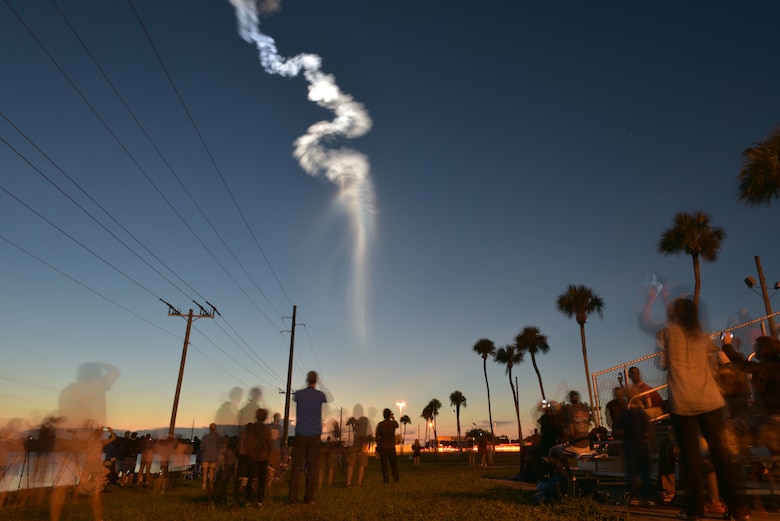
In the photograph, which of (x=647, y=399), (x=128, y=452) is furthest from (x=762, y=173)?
(x=128, y=452)

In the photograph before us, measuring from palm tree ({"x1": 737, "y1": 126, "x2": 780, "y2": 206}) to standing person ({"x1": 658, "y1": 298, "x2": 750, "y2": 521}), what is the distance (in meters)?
14.5

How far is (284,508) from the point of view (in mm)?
8219

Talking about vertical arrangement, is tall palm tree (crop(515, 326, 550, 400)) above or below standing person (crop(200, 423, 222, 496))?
above

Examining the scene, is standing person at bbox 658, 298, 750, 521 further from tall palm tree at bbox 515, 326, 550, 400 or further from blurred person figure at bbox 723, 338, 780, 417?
tall palm tree at bbox 515, 326, 550, 400

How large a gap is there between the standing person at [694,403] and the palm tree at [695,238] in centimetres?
2850

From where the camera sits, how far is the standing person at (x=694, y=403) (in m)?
4.58

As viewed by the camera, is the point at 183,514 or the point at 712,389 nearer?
the point at 712,389

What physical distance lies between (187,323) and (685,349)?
1349 inches

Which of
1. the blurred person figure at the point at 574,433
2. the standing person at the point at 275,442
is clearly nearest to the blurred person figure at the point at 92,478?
the standing person at the point at 275,442

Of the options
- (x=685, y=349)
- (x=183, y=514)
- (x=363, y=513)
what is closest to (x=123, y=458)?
(x=183, y=514)

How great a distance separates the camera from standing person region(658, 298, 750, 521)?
15.0 ft

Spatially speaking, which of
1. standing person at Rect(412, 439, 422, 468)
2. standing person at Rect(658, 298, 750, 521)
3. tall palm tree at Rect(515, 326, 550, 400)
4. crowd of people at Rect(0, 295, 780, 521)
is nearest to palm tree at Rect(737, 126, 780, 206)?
crowd of people at Rect(0, 295, 780, 521)

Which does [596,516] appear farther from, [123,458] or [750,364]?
[123,458]

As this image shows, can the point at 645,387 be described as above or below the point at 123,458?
above
